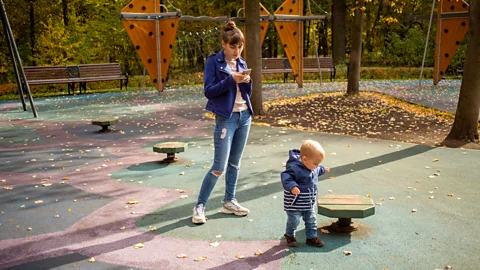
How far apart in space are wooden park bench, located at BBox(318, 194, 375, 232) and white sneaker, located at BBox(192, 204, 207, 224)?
1194mm

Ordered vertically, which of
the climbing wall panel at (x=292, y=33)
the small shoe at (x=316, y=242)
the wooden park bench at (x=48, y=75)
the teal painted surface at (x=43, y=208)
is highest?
the climbing wall panel at (x=292, y=33)

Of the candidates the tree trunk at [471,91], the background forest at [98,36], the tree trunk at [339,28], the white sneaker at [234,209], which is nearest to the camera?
the white sneaker at [234,209]

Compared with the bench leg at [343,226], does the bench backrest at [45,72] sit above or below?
above

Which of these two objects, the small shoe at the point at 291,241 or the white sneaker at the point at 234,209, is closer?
Answer: the small shoe at the point at 291,241

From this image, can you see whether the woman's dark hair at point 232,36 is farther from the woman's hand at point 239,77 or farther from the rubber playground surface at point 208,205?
the rubber playground surface at point 208,205

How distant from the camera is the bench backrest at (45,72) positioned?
62.1ft

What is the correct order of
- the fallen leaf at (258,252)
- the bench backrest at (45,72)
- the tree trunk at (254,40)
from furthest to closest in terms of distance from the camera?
the bench backrest at (45,72)
the tree trunk at (254,40)
the fallen leaf at (258,252)

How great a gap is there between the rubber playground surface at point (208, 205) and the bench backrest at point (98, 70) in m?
10.0

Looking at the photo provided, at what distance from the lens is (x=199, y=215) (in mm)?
4871

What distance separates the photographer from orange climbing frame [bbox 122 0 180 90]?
13.7 metres

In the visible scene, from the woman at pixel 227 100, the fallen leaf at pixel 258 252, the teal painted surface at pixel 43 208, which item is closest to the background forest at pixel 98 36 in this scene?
the teal painted surface at pixel 43 208

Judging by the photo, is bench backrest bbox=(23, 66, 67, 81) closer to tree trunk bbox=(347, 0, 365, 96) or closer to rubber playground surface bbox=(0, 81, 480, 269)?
rubber playground surface bbox=(0, 81, 480, 269)

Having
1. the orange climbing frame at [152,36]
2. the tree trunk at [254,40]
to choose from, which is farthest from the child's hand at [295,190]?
the orange climbing frame at [152,36]

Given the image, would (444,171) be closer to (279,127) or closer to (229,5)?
(279,127)
